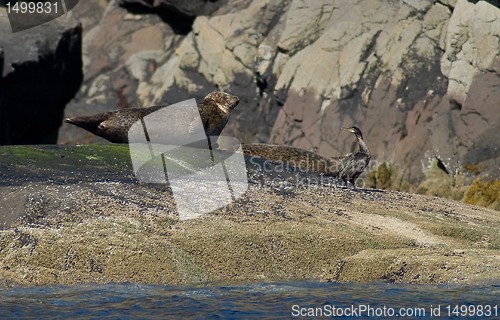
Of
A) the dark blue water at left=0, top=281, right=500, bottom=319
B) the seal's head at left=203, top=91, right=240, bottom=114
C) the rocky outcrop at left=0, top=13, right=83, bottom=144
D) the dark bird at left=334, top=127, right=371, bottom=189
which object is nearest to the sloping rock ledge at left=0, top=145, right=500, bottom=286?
the dark blue water at left=0, top=281, right=500, bottom=319

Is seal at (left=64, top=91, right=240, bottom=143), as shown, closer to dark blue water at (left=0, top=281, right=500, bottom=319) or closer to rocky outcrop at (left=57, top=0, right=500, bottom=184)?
rocky outcrop at (left=57, top=0, right=500, bottom=184)

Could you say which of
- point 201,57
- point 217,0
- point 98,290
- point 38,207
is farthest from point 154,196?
point 217,0

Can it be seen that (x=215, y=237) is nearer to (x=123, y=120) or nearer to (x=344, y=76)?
(x=123, y=120)

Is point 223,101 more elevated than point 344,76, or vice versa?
point 223,101

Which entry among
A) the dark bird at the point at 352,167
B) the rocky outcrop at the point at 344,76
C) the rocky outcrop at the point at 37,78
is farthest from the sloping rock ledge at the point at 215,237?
the rocky outcrop at the point at 37,78

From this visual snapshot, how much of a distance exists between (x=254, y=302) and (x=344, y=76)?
1613 centimetres

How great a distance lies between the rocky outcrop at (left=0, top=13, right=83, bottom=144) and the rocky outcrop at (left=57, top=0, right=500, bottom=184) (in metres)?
1.45

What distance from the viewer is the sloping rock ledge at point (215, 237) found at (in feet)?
39.9

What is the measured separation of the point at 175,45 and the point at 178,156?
19353 millimetres

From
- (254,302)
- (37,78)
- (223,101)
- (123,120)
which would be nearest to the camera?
(254,302)

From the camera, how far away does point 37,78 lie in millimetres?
29922

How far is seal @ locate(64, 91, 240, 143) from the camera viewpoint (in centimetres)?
1853

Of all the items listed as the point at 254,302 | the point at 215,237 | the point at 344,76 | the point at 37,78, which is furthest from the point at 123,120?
the point at 37,78

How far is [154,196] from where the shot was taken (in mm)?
14086
